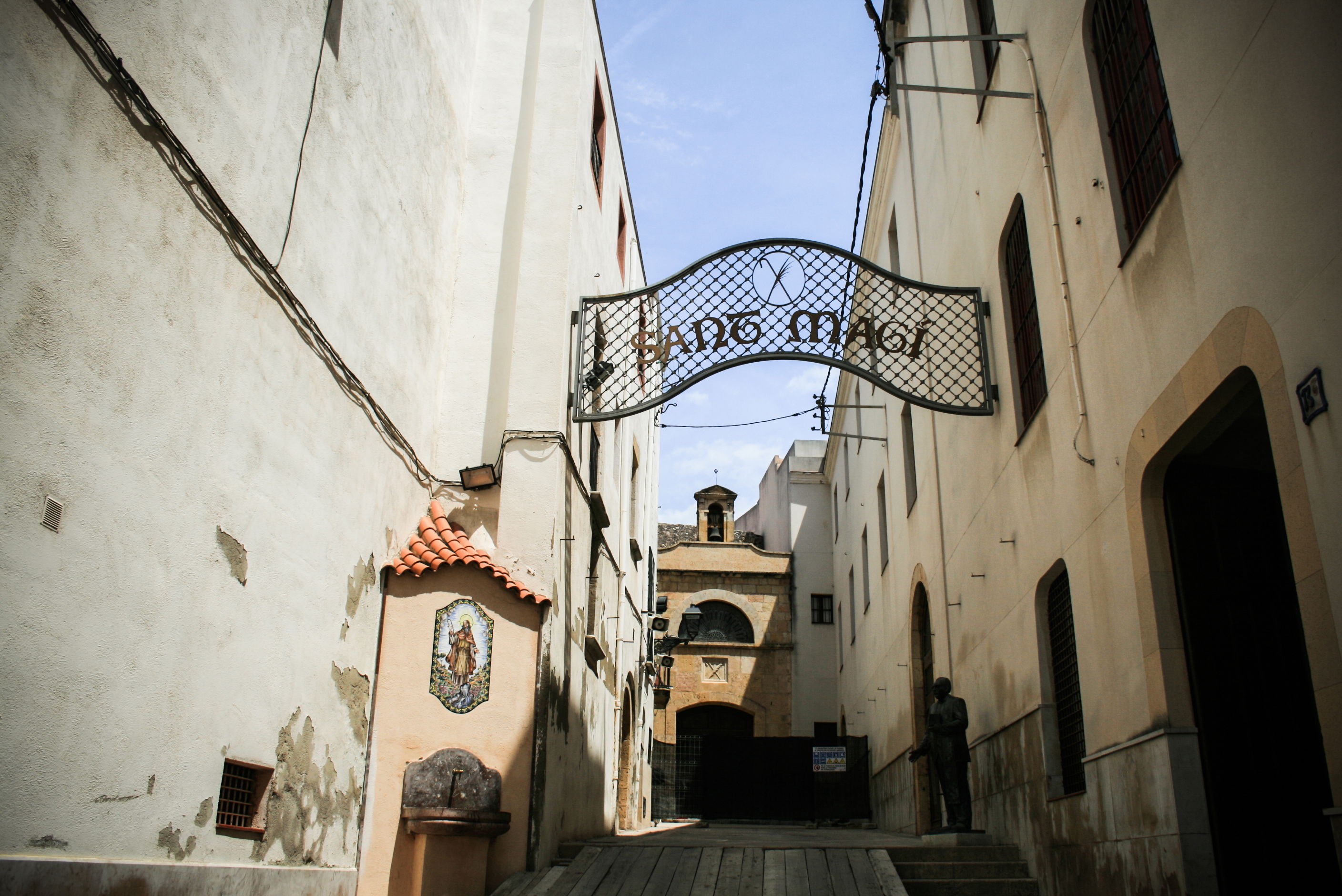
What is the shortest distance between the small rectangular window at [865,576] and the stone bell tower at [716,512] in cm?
909

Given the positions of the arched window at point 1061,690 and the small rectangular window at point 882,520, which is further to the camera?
the small rectangular window at point 882,520

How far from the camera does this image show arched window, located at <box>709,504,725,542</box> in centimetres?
2917

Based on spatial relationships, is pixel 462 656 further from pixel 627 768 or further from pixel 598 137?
pixel 627 768

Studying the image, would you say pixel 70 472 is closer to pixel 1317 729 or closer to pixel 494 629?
pixel 494 629

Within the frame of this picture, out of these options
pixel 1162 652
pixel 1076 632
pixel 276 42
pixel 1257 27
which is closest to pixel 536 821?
pixel 1076 632

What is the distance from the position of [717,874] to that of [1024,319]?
16.1ft

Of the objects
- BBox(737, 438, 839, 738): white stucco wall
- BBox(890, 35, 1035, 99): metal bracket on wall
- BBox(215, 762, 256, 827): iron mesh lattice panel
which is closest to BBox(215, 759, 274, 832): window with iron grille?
BBox(215, 762, 256, 827): iron mesh lattice panel

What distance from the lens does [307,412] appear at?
7.17 metres

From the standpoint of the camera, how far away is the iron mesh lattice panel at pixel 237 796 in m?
6.05

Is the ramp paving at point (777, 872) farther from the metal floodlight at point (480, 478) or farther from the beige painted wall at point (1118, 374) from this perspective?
the metal floodlight at point (480, 478)

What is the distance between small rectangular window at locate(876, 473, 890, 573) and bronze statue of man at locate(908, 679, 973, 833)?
7.58m

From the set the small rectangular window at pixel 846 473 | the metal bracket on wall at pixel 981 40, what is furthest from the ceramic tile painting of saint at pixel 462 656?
the small rectangular window at pixel 846 473

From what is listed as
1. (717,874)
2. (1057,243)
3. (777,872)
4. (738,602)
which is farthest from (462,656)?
(738,602)

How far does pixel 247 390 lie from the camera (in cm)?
634
